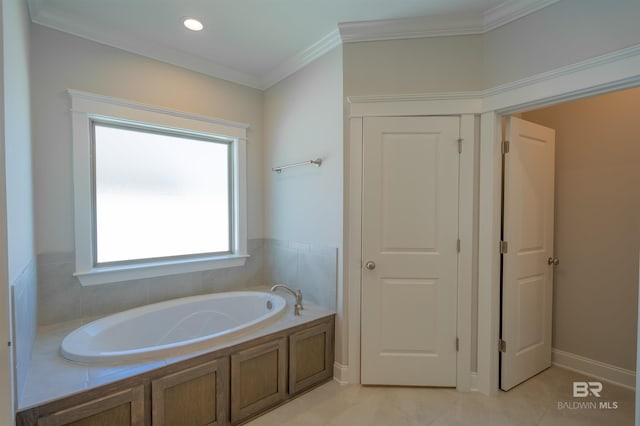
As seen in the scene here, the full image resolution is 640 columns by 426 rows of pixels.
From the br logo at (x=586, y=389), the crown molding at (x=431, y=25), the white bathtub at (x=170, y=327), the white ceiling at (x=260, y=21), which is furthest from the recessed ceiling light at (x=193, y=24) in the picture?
the br logo at (x=586, y=389)

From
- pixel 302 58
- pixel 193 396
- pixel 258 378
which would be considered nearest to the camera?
pixel 193 396

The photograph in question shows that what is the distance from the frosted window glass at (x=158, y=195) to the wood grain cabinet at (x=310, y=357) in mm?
1331

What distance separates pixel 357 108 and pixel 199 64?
1542 mm

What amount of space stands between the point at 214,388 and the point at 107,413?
0.51 metres

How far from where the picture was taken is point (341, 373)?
2.27 meters

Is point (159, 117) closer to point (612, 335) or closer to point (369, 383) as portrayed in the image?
point (369, 383)

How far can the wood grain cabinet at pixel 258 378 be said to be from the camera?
1812 millimetres

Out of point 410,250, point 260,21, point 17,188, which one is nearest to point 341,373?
point 410,250

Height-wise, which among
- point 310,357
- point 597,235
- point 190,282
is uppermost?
point 597,235

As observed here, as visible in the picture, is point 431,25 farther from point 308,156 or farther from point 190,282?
point 190,282

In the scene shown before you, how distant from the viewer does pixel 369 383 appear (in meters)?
2.21

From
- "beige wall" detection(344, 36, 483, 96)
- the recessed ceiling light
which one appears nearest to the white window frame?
the recessed ceiling light

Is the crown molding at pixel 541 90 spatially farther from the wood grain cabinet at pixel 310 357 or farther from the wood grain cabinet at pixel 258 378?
the wood grain cabinet at pixel 258 378

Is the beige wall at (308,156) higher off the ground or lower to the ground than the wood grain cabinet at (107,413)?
higher
